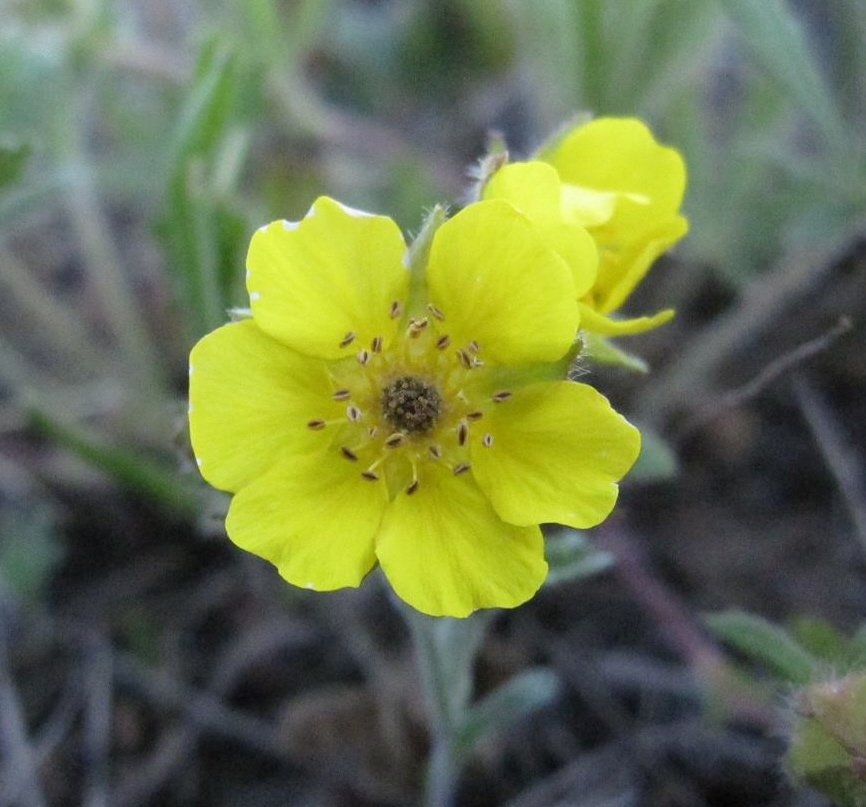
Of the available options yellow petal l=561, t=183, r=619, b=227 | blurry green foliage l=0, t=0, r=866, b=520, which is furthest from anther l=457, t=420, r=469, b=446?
blurry green foliage l=0, t=0, r=866, b=520

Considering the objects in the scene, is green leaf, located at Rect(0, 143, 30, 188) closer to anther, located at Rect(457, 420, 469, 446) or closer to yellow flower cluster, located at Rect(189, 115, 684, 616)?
yellow flower cluster, located at Rect(189, 115, 684, 616)

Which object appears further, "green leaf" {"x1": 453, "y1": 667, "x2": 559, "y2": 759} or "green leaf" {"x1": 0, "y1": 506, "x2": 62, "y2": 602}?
"green leaf" {"x1": 0, "y1": 506, "x2": 62, "y2": 602}

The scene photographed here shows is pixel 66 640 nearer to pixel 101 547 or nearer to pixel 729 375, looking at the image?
pixel 101 547

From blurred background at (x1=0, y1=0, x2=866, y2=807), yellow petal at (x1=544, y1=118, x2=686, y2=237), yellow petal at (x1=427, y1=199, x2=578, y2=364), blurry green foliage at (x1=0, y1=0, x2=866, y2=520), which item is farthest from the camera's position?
blurred background at (x1=0, y1=0, x2=866, y2=807)

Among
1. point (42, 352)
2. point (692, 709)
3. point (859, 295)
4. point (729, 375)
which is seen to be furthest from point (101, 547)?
point (859, 295)

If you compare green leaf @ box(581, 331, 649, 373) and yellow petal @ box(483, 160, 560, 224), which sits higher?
yellow petal @ box(483, 160, 560, 224)
